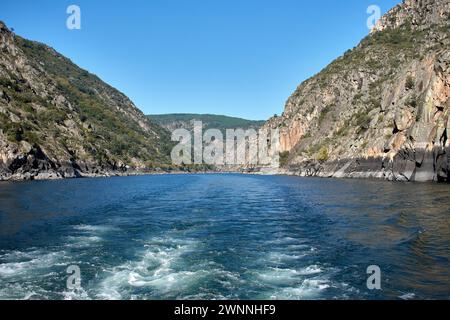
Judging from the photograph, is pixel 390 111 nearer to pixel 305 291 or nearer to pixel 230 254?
pixel 230 254

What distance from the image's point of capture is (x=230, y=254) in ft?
72.6

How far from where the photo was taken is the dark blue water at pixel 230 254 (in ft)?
52.4

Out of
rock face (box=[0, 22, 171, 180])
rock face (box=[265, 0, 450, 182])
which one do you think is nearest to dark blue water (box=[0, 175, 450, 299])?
rock face (box=[265, 0, 450, 182])

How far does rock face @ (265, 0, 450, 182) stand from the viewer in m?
77.1

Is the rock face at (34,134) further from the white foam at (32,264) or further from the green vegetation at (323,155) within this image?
the white foam at (32,264)

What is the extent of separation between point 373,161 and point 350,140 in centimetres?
2830

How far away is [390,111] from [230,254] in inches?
3840

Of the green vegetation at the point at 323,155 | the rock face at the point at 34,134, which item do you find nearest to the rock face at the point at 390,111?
the green vegetation at the point at 323,155

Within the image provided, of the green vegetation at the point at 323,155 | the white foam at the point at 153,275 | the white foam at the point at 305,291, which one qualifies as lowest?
the white foam at the point at 153,275

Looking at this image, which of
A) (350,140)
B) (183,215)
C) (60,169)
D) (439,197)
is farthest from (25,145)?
(439,197)

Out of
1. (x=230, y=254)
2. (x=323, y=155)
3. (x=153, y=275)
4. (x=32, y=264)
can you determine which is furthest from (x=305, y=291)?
(x=323, y=155)

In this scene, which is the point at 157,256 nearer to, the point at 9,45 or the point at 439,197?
the point at 439,197

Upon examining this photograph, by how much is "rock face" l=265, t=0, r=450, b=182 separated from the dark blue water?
1759 inches

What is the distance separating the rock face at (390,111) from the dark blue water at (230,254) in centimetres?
4469
